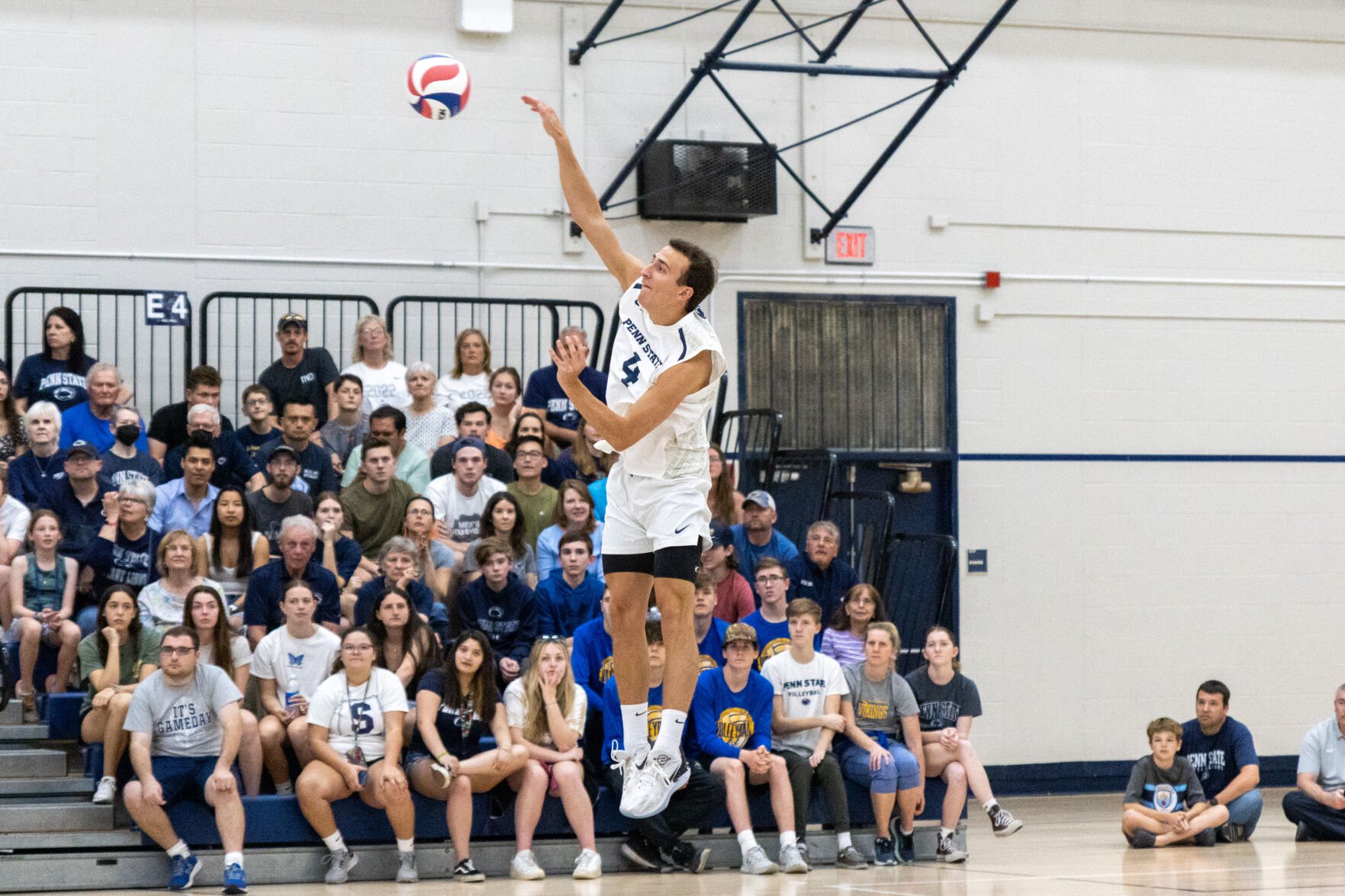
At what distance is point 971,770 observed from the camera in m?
9.89

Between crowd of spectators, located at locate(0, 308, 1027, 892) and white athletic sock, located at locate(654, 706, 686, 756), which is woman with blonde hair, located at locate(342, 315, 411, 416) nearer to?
crowd of spectators, located at locate(0, 308, 1027, 892)

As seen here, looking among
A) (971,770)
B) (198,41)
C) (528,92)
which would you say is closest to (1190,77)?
(528,92)

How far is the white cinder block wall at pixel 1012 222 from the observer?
485 inches

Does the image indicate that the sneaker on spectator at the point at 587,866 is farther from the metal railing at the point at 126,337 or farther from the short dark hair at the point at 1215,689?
the metal railing at the point at 126,337

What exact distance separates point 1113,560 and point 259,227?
764 centimetres

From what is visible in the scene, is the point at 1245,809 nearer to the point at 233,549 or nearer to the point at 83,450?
the point at 233,549

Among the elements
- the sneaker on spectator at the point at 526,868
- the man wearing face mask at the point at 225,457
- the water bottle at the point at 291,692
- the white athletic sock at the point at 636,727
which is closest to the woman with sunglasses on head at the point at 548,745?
the sneaker on spectator at the point at 526,868

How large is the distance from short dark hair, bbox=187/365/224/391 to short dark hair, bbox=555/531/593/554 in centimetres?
263

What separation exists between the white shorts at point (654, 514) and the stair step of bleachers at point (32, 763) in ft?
14.9

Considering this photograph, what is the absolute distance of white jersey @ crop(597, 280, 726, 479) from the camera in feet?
18.5

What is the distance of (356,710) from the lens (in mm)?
8625

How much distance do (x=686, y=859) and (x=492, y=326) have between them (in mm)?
5239

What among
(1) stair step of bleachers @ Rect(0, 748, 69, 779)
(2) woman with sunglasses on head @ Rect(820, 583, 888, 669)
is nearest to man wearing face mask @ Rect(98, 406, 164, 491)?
(1) stair step of bleachers @ Rect(0, 748, 69, 779)

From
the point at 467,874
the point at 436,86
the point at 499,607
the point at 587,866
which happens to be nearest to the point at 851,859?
the point at 587,866
